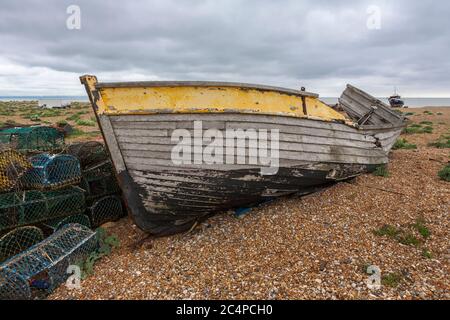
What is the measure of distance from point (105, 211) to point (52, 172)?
53.7 inches

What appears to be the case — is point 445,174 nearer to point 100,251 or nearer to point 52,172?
point 100,251

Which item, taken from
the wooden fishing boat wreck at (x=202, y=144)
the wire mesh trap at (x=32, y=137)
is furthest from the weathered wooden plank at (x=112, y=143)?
the wire mesh trap at (x=32, y=137)

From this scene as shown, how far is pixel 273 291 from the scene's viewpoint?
3875 millimetres

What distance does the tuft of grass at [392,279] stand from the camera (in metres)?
3.80

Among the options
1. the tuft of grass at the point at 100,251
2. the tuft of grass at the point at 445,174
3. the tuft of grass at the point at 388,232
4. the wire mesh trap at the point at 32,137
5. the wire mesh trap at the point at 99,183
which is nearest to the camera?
the tuft of grass at the point at 100,251

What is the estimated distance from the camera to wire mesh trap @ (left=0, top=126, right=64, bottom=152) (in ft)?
24.7

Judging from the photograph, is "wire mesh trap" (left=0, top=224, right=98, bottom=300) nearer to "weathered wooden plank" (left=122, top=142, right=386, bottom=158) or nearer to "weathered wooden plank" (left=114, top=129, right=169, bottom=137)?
"weathered wooden plank" (left=122, top=142, right=386, bottom=158)

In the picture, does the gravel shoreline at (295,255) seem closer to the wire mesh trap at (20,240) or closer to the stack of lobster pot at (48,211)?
the stack of lobster pot at (48,211)

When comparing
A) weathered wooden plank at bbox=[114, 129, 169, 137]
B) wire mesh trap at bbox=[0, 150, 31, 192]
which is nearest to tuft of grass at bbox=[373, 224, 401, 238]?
weathered wooden plank at bbox=[114, 129, 169, 137]

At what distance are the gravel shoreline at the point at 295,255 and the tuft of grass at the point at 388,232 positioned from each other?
0.09 meters

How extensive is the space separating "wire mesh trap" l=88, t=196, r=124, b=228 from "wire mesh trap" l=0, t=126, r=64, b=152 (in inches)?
93.8

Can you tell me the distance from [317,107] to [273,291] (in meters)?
3.84

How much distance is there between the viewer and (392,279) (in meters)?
3.86

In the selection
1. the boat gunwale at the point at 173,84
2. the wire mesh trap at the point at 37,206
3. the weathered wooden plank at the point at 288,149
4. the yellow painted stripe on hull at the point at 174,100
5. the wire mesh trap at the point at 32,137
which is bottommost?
the wire mesh trap at the point at 37,206
